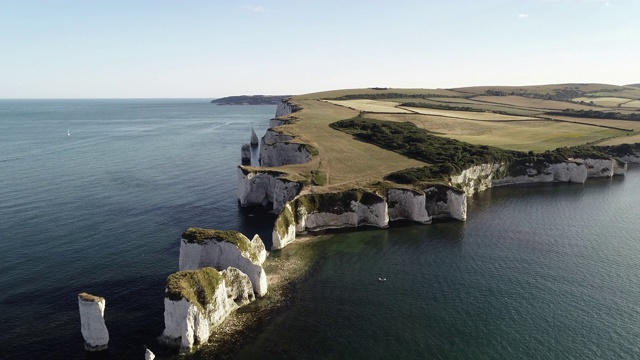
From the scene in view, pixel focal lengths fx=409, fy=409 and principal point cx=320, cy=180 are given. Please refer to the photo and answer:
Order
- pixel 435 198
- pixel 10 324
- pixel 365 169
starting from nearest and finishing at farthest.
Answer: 1. pixel 10 324
2. pixel 435 198
3. pixel 365 169

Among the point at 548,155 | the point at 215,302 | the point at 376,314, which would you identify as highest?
the point at 548,155

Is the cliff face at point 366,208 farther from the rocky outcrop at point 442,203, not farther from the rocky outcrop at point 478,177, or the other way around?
the rocky outcrop at point 478,177

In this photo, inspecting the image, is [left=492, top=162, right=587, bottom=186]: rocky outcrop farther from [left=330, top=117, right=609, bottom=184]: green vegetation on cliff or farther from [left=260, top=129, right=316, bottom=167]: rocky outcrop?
[left=260, top=129, right=316, bottom=167]: rocky outcrop

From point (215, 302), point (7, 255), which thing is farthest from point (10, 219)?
point (215, 302)

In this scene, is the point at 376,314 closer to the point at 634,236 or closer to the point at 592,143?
the point at 634,236

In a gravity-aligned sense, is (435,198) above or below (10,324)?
above

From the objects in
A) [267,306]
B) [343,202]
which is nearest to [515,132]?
[343,202]

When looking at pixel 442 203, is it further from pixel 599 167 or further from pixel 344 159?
pixel 599 167
